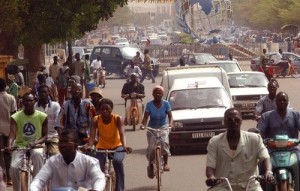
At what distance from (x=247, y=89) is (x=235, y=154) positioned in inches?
771

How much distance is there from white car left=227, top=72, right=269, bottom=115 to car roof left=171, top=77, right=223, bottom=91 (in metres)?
5.46

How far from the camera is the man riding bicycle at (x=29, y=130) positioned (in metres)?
13.2

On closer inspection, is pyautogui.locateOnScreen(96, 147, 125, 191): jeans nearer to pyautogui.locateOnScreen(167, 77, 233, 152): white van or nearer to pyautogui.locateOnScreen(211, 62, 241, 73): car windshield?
pyautogui.locateOnScreen(167, 77, 233, 152): white van

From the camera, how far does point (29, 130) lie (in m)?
13.4

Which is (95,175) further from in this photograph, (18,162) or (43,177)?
(18,162)

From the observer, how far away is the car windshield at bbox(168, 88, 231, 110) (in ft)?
70.5

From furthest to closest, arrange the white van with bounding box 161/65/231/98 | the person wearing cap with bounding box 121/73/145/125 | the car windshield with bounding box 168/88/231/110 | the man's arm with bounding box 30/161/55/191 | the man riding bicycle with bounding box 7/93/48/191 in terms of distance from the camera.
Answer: the person wearing cap with bounding box 121/73/145/125 < the white van with bounding box 161/65/231/98 < the car windshield with bounding box 168/88/231/110 < the man riding bicycle with bounding box 7/93/48/191 < the man's arm with bounding box 30/161/55/191

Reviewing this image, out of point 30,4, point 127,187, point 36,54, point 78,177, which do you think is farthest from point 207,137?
point 36,54

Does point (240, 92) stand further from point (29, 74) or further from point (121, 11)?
point (121, 11)

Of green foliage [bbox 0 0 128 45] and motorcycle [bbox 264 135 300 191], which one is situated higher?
green foliage [bbox 0 0 128 45]

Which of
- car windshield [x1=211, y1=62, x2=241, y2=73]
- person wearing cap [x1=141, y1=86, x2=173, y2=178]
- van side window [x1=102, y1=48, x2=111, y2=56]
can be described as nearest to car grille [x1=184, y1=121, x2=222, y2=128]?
person wearing cap [x1=141, y1=86, x2=173, y2=178]

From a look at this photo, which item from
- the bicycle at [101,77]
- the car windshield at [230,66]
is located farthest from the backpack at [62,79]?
the bicycle at [101,77]

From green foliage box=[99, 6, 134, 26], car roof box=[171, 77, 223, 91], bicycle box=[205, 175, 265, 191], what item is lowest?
bicycle box=[205, 175, 265, 191]

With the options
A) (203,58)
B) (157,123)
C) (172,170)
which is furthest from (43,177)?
(203,58)
